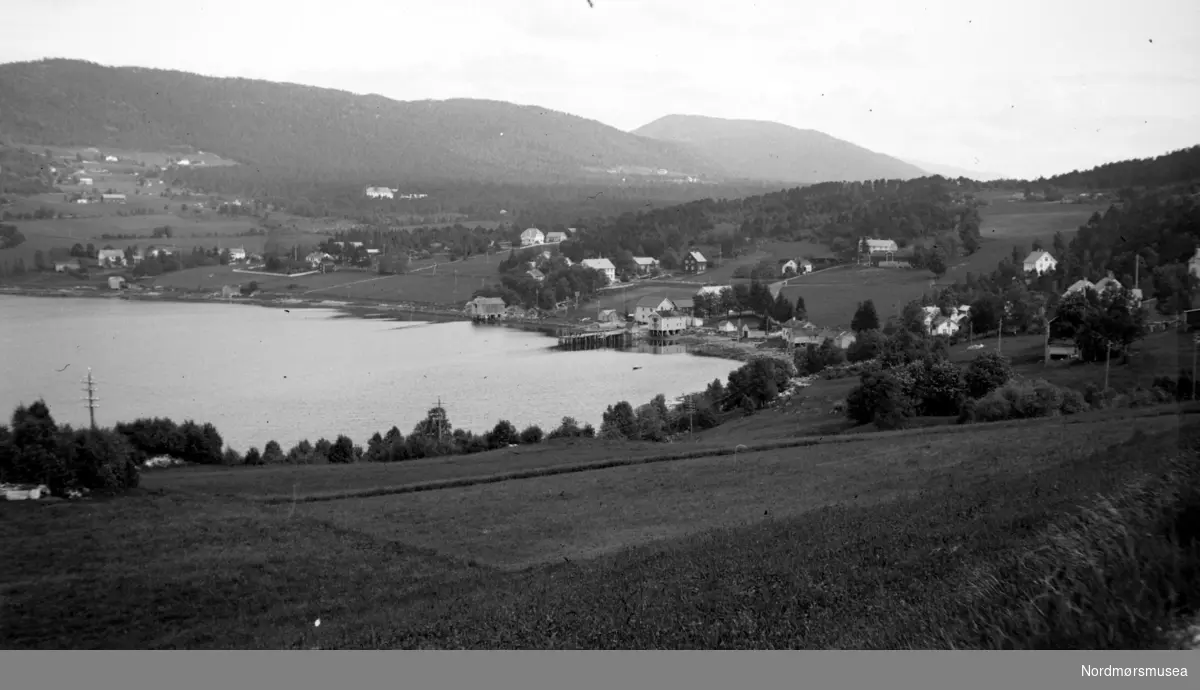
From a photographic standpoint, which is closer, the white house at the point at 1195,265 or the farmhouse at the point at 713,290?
the white house at the point at 1195,265

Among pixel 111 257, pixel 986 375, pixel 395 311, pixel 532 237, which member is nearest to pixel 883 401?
pixel 986 375

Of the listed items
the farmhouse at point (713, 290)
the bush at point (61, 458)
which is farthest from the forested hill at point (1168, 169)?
the farmhouse at point (713, 290)

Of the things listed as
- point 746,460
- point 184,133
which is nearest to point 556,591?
point 746,460

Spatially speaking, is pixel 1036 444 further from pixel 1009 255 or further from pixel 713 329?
pixel 713 329

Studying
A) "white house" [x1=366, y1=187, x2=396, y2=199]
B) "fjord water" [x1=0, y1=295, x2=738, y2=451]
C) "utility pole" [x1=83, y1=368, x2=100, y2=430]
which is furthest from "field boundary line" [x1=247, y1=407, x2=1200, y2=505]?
"white house" [x1=366, y1=187, x2=396, y2=199]

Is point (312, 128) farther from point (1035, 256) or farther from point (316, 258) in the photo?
point (1035, 256)

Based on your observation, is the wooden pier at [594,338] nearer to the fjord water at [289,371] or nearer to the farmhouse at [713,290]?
the fjord water at [289,371]
